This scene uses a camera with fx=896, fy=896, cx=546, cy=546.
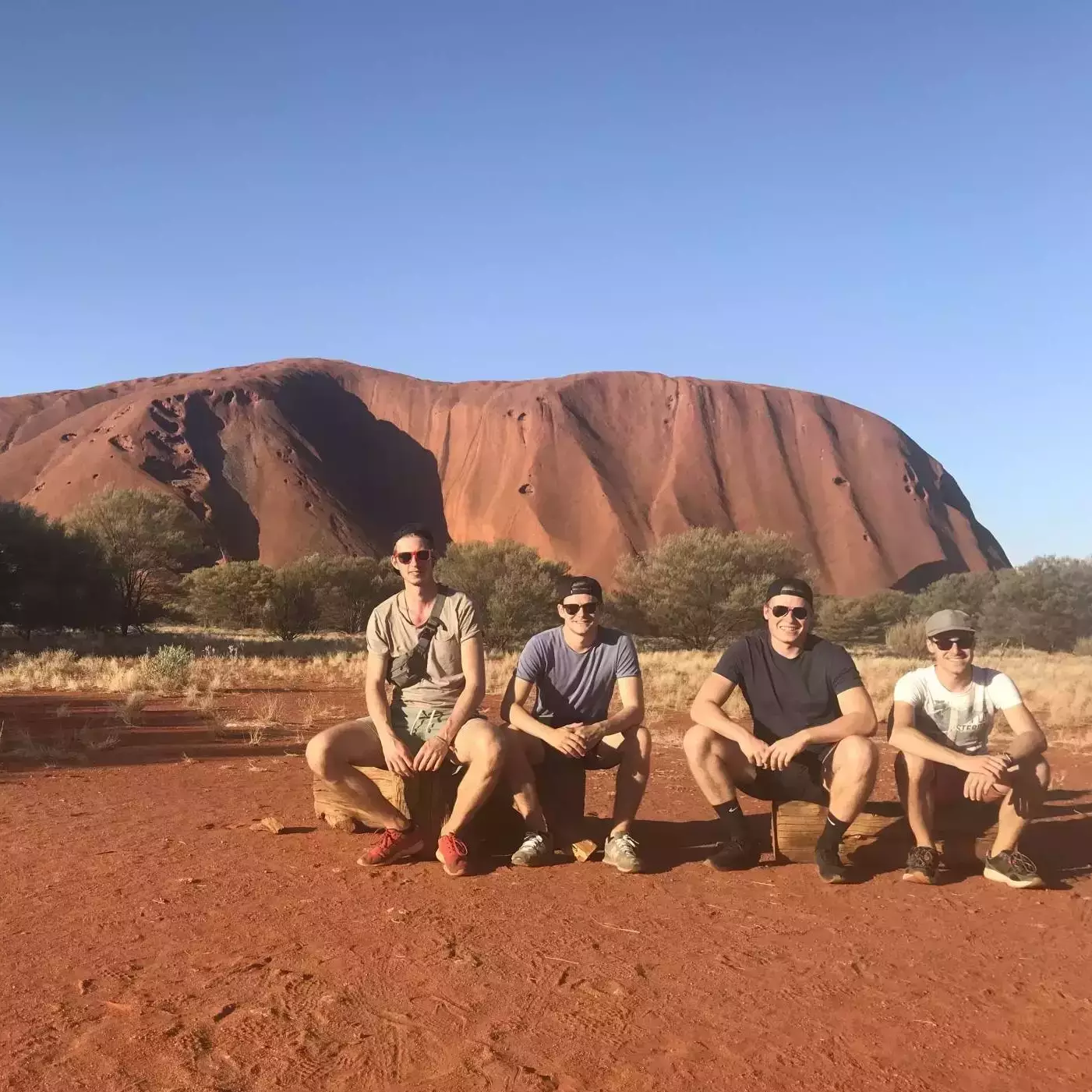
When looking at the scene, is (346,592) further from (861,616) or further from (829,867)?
(829,867)

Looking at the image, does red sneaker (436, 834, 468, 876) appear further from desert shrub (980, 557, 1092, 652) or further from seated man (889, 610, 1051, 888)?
desert shrub (980, 557, 1092, 652)

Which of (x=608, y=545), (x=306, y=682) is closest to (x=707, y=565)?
(x=306, y=682)

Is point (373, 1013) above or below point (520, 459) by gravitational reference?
below

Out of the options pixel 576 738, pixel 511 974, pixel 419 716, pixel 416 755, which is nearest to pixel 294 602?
pixel 419 716

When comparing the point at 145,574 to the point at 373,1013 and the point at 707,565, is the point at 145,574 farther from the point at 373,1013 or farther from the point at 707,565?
the point at 373,1013

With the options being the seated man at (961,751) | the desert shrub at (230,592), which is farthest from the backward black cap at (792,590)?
the desert shrub at (230,592)

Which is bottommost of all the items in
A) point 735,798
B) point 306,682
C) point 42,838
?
point 306,682

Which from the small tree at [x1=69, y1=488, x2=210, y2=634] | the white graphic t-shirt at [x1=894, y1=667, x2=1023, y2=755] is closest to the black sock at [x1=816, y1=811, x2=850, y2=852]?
the white graphic t-shirt at [x1=894, y1=667, x2=1023, y2=755]

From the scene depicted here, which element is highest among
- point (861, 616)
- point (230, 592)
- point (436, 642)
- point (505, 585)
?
point (436, 642)
